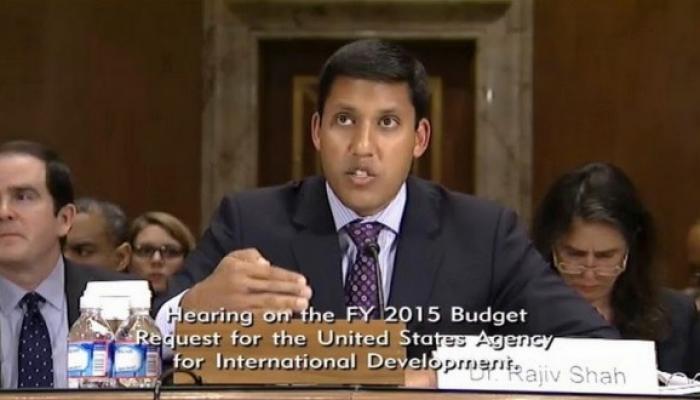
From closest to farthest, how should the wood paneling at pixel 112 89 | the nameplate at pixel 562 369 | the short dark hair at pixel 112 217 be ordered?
the nameplate at pixel 562 369 → the short dark hair at pixel 112 217 → the wood paneling at pixel 112 89

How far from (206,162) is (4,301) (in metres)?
3.23

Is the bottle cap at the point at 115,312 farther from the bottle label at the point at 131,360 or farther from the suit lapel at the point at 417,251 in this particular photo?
the suit lapel at the point at 417,251

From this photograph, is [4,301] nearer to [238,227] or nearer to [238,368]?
[238,227]

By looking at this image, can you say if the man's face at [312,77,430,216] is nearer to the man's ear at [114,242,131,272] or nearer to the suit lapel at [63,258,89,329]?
the suit lapel at [63,258,89,329]

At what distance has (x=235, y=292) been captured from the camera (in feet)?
8.24

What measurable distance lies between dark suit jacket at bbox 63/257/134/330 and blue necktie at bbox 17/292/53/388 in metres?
0.06

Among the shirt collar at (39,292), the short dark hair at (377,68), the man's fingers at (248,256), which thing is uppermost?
the short dark hair at (377,68)

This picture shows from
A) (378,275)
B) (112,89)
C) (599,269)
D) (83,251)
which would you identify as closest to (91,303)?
(378,275)

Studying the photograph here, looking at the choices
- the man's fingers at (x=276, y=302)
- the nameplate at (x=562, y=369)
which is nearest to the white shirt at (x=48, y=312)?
the man's fingers at (x=276, y=302)

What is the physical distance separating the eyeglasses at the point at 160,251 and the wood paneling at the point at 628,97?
187 centimetres

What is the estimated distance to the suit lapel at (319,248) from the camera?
2.90m

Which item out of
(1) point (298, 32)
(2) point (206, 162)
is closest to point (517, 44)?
(1) point (298, 32)

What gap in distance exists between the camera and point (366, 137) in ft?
9.19

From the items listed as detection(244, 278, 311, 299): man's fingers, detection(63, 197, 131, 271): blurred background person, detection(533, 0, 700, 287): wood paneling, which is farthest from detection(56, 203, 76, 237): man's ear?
detection(533, 0, 700, 287): wood paneling
